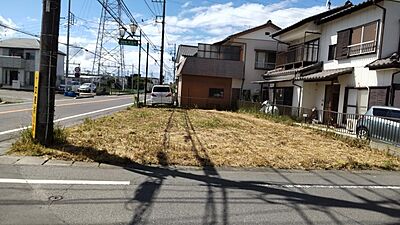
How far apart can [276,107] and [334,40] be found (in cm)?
578

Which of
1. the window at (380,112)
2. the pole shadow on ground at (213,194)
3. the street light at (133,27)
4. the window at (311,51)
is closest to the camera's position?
the pole shadow on ground at (213,194)

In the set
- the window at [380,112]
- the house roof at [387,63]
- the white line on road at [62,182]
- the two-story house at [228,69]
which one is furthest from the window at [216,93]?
the white line on road at [62,182]

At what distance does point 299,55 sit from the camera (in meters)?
25.9

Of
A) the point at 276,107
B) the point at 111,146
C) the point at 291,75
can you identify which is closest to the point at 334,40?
the point at 291,75

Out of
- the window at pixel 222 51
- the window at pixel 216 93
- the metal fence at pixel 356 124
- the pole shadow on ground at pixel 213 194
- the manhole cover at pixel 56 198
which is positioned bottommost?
the manhole cover at pixel 56 198

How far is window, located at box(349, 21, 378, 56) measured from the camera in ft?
57.4

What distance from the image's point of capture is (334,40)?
2144 centimetres

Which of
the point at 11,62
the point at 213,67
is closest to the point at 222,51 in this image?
the point at 213,67

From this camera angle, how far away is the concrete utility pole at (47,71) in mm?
8492

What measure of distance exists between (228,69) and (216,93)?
2358mm

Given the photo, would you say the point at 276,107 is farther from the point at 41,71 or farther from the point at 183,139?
the point at 41,71

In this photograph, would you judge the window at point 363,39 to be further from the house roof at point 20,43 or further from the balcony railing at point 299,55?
the house roof at point 20,43

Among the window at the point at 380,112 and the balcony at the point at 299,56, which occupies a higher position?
the balcony at the point at 299,56

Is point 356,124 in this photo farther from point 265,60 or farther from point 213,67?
point 265,60
